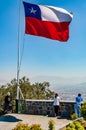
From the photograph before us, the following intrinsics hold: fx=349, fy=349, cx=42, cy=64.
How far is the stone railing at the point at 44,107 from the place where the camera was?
19750 millimetres

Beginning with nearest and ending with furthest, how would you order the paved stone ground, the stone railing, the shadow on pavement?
the paved stone ground, the shadow on pavement, the stone railing

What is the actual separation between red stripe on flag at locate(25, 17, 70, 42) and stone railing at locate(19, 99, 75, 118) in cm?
393

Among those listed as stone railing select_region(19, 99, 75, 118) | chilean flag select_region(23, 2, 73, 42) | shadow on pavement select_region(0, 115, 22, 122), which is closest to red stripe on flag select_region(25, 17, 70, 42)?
chilean flag select_region(23, 2, 73, 42)

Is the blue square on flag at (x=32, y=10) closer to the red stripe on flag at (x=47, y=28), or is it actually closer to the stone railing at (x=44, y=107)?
the red stripe on flag at (x=47, y=28)

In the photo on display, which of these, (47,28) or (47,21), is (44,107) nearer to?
(47,28)

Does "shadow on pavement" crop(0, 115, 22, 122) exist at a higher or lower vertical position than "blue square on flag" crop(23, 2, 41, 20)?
lower

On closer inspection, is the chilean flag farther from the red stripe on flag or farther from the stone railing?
the stone railing

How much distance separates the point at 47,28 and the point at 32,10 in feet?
5.04

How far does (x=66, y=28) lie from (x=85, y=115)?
6.52 meters

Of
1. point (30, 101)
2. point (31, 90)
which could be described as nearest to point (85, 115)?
point (30, 101)

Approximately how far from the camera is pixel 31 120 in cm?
1831

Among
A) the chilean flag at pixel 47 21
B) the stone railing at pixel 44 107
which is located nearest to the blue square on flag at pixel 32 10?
the chilean flag at pixel 47 21

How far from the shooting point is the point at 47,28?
19.2 meters

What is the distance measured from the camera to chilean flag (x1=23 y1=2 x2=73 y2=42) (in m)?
18.9
